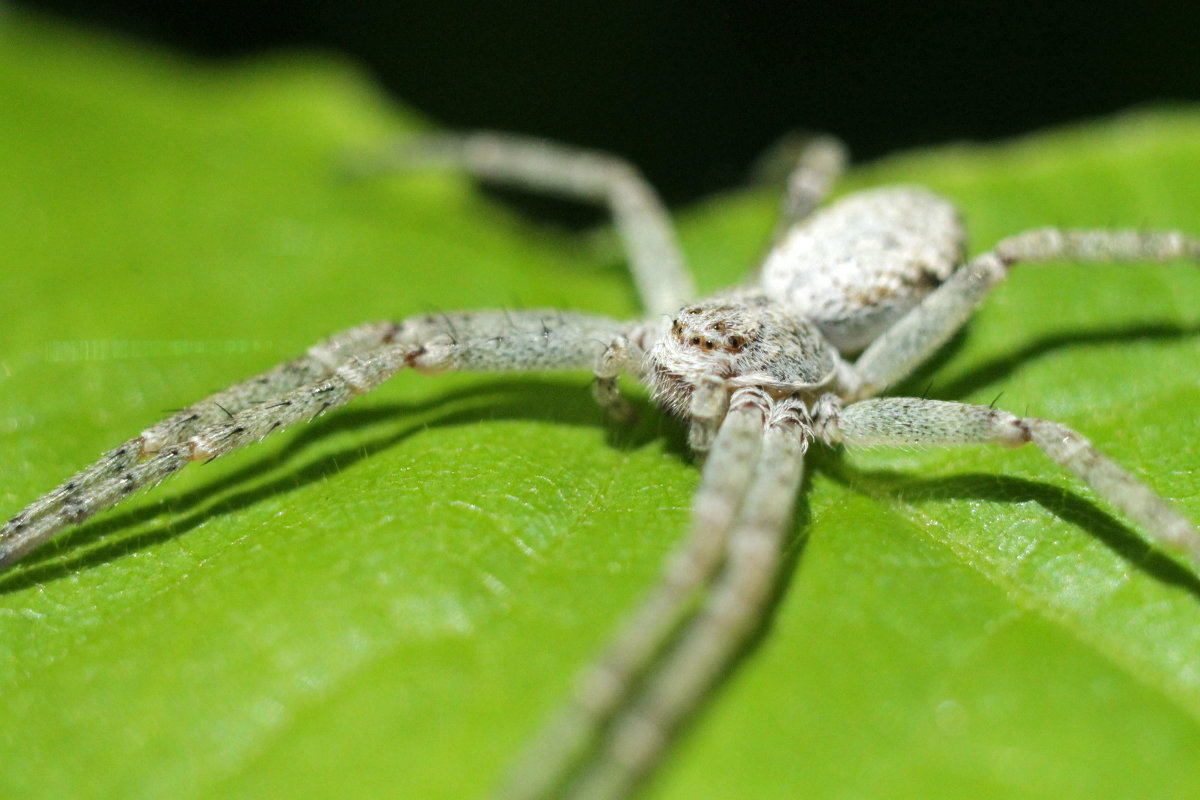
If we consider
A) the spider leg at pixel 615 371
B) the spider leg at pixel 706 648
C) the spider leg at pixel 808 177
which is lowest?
the spider leg at pixel 706 648

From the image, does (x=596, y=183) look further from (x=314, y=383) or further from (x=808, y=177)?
(x=314, y=383)

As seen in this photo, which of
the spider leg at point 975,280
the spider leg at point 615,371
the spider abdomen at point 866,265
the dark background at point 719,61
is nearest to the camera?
the spider leg at point 615,371

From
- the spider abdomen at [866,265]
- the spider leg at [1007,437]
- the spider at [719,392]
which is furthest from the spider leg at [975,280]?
the spider leg at [1007,437]

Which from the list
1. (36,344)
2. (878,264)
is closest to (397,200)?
(36,344)

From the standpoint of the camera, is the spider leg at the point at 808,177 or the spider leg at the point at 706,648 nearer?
the spider leg at the point at 706,648

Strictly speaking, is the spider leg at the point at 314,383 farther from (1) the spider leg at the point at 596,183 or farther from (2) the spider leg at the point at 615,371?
(1) the spider leg at the point at 596,183

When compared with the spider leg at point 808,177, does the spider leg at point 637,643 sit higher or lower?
lower

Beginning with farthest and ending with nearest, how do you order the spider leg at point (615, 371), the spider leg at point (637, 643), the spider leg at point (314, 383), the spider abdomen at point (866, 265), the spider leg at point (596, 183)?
the spider leg at point (596, 183), the spider abdomen at point (866, 265), the spider leg at point (615, 371), the spider leg at point (314, 383), the spider leg at point (637, 643)

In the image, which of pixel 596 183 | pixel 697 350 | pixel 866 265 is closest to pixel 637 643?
pixel 697 350
